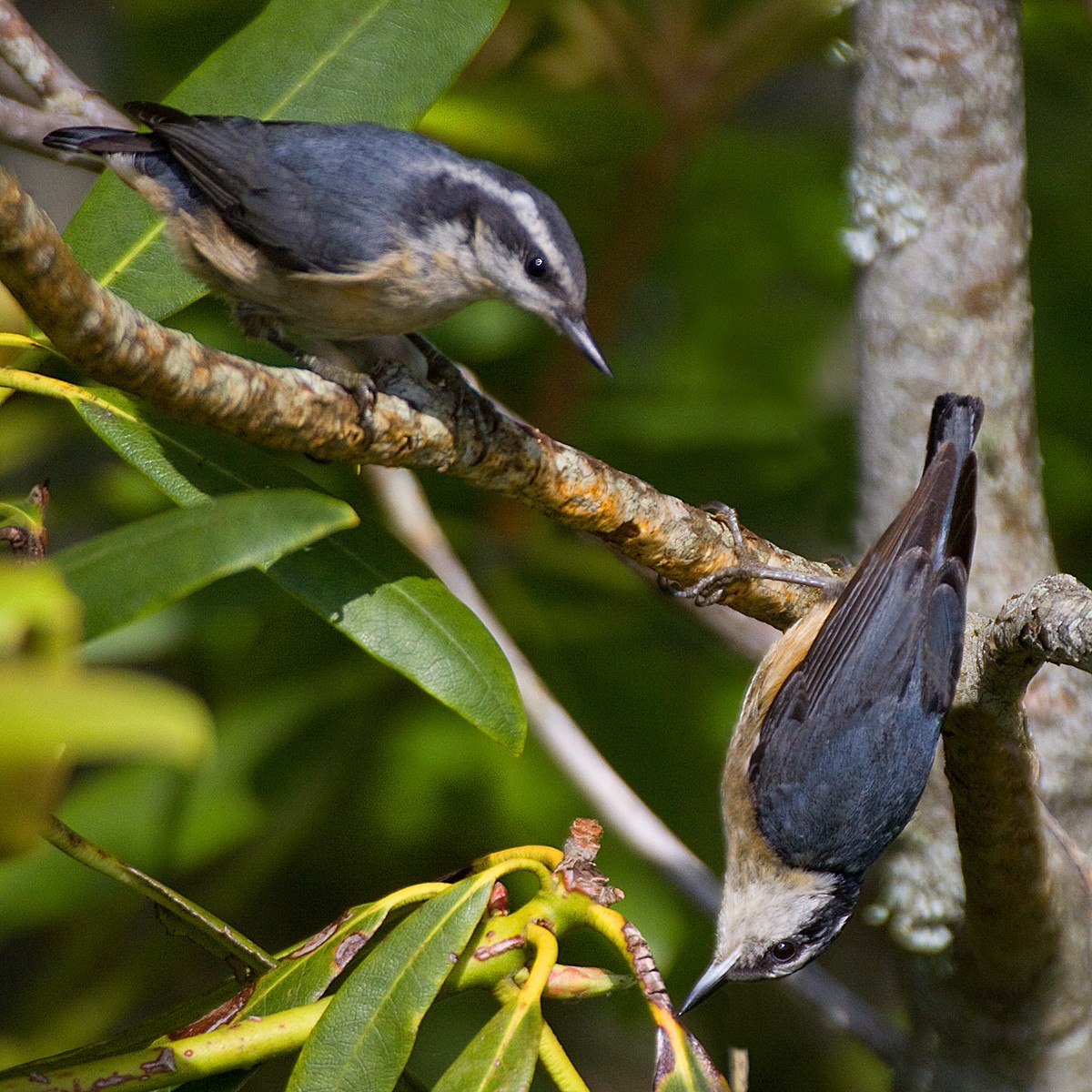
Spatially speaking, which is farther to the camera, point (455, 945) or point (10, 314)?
point (10, 314)

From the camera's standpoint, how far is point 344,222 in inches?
75.4

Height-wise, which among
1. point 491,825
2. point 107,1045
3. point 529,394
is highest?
point 107,1045

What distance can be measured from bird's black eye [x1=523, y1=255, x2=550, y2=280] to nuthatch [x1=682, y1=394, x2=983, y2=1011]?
2.69 feet

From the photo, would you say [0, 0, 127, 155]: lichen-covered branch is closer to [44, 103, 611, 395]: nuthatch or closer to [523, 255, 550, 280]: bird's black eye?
[44, 103, 611, 395]: nuthatch

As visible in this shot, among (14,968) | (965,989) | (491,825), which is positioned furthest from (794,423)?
(14,968)

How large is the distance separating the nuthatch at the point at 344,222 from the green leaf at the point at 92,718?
144cm

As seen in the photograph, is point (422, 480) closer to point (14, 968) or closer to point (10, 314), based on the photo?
point (10, 314)

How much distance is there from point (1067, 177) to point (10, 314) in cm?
261

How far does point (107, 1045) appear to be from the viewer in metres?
1.33

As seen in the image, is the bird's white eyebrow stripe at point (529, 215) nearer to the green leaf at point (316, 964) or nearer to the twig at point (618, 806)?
the twig at point (618, 806)

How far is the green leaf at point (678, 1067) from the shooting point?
1.38m

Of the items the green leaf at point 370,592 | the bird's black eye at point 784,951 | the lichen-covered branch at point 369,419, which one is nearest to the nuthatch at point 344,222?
the lichen-covered branch at point 369,419

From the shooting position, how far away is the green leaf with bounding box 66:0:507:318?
1.90 meters

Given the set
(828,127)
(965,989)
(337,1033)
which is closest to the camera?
(337,1033)
